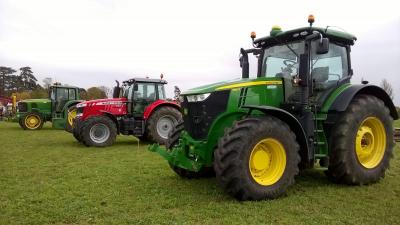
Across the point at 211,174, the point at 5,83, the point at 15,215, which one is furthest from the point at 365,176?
the point at 5,83

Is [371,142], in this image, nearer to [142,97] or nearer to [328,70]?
[328,70]

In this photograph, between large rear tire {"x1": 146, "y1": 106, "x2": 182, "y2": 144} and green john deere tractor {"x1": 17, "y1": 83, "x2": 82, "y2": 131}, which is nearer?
large rear tire {"x1": 146, "y1": 106, "x2": 182, "y2": 144}

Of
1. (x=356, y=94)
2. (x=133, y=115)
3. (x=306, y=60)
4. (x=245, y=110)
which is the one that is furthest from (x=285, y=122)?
(x=133, y=115)

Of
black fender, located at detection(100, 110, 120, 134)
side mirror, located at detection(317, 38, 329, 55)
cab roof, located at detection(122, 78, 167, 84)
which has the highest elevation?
side mirror, located at detection(317, 38, 329, 55)

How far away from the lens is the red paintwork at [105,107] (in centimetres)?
1430

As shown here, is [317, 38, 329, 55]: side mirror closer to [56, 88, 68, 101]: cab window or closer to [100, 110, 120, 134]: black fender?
[100, 110, 120, 134]: black fender

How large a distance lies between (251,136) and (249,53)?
269 cm

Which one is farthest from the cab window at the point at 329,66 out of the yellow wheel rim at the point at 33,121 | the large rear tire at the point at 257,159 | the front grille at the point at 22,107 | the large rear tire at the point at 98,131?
the front grille at the point at 22,107

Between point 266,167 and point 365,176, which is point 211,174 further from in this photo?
point 365,176

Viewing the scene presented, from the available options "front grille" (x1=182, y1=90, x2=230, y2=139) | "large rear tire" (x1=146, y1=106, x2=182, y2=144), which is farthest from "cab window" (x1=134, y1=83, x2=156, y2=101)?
"front grille" (x1=182, y1=90, x2=230, y2=139)

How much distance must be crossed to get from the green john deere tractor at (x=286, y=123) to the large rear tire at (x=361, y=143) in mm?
15

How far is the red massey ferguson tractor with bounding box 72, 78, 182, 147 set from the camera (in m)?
13.8

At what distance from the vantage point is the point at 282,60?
7.16m

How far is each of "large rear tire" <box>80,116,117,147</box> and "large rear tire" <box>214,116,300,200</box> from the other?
8.62 meters
